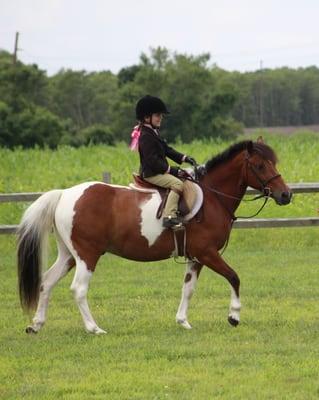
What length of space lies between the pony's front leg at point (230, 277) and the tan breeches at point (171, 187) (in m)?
0.57

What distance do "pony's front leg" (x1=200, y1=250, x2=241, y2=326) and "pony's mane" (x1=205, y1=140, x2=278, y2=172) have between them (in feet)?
3.33

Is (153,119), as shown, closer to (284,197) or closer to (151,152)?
(151,152)

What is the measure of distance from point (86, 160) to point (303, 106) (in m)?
80.0

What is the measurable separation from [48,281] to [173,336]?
4.90 ft

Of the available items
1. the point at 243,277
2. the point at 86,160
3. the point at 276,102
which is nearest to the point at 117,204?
the point at 243,277

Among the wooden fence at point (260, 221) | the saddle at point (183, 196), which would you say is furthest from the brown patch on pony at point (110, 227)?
the wooden fence at point (260, 221)

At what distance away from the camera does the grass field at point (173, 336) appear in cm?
641

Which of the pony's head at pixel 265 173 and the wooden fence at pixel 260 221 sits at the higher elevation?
the pony's head at pixel 265 173

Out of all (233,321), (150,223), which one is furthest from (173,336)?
(150,223)

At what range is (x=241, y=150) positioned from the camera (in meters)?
9.25

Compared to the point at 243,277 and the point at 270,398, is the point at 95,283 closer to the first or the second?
the point at 243,277

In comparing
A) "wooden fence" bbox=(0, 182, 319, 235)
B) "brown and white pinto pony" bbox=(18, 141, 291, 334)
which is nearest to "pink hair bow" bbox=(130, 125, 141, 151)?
"brown and white pinto pony" bbox=(18, 141, 291, 334)

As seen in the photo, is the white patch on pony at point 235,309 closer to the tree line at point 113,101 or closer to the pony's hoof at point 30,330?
the pony's hoof at point 30,330

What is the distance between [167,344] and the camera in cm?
802
